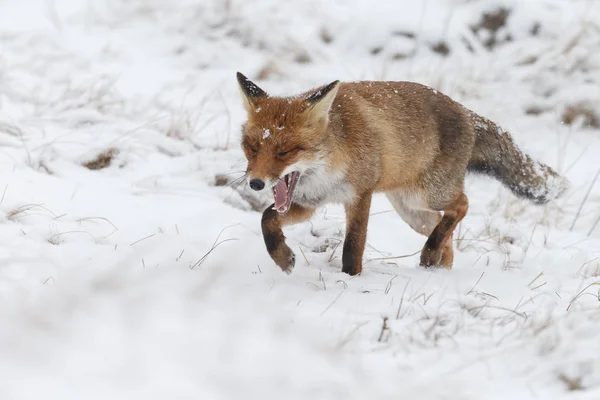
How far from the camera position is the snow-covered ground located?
266cm

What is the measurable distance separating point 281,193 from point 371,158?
0.70 metres

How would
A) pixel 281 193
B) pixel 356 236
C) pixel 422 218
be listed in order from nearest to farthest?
pixel 281 193
pixel 356 236
pixel 422 218

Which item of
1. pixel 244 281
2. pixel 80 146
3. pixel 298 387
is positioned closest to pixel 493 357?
pixel 298 387

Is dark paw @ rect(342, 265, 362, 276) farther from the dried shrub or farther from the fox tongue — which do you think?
the dried shrub

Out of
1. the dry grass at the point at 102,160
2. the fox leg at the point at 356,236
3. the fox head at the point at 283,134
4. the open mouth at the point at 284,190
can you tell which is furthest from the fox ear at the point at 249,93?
the dry grass at the point at 102,160

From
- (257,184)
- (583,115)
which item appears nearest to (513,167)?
(257,184)

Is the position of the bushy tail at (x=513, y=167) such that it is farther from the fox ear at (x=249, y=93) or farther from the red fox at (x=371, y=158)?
the fox ear at (x=249, y=93)

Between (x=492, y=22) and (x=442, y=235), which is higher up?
(x=492, y=22)

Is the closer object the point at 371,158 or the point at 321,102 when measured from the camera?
the point at 321,102

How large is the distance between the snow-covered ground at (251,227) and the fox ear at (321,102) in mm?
1017

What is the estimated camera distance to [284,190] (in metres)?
4.35

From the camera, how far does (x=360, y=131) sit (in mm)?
4625

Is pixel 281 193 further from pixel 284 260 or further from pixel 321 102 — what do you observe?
pixel 321 102

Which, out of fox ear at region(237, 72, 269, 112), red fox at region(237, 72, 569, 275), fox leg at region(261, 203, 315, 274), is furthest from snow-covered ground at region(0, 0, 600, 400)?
fox ear at region(237, 72, 269, 112)
